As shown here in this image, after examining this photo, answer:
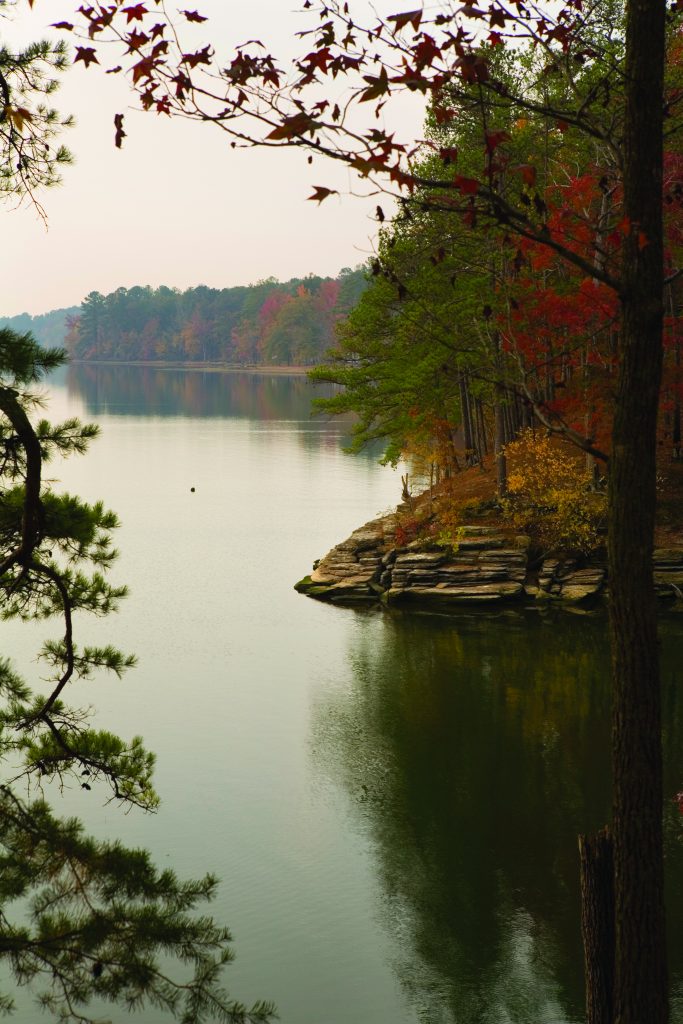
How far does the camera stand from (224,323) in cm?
17212

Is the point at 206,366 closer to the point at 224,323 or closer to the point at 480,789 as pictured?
the point at 224,323

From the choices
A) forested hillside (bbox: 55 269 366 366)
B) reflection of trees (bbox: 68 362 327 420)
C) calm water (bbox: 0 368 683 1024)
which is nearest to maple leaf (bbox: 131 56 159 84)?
calm water (bbox: 0 368 683 1024)

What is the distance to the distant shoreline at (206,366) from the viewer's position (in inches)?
5736

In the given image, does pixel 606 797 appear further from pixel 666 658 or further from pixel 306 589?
pixel 306 589

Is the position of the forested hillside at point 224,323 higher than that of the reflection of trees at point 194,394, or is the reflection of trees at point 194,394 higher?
the forested hillside at point 224,323

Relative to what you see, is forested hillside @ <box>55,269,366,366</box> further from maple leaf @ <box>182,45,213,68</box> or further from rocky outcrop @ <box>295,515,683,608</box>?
maple leaf @ <box>182,45,213,68</box>

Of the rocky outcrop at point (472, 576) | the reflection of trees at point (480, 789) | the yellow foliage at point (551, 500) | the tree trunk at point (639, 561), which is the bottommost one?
the reflection of trees at point (480, 789)

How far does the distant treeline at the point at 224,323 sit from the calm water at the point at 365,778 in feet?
317

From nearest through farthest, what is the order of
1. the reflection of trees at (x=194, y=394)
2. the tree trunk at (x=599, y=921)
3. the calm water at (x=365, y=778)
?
the tree trunk at (x=599, y=921) < the calm water at (x=365, y=778) < the reflection of trees at (x=194, y=394)

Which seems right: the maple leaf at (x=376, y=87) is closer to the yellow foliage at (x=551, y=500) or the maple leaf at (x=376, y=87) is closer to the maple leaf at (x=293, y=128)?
the maple leaf at (x=293, y=128)

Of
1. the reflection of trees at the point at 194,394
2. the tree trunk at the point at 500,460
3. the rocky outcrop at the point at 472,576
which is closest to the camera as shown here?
the rocky outcrop at the point at 472,576

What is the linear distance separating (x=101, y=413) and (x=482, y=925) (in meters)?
78.7

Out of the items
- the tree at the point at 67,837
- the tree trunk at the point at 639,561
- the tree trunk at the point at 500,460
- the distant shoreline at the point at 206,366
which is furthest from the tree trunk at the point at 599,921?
the distant shoreline at the point at 206,366

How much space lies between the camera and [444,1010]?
11.8m
